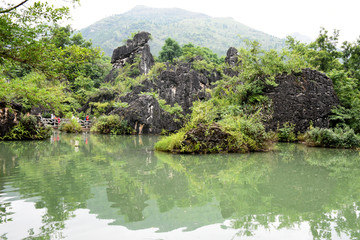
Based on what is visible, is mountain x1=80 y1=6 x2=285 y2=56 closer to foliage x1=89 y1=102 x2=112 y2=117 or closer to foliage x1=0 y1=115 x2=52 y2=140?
foliage x1=89 y1=102 x2=112 y2=117

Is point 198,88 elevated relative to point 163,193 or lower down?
elevated

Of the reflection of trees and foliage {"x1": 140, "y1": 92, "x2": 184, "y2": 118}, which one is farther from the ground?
foliage {"x1": 140, "y1": 92, "x2": 184, "y2": 118}

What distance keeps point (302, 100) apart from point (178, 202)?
1428cm

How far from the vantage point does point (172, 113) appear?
83.6ft

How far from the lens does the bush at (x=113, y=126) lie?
2288cm

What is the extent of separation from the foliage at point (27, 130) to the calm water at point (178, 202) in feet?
30.3

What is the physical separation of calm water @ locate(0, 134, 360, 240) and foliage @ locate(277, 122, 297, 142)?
861 centimetres

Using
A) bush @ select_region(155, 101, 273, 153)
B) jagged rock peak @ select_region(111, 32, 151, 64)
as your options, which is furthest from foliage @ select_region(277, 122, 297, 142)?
jagged rock peak @ select_region(111, 32, 151, 64)

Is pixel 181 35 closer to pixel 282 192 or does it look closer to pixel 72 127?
pixel 72 127

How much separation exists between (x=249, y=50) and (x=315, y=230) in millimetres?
15200

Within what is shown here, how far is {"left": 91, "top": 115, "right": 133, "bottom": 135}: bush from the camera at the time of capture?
22.9 m

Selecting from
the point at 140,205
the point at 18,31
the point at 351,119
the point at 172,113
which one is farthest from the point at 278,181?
the point at 172,113

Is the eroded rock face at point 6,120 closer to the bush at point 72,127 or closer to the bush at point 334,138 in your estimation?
the bush at point 72,127

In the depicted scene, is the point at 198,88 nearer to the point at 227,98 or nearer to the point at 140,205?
the point at 227,98
